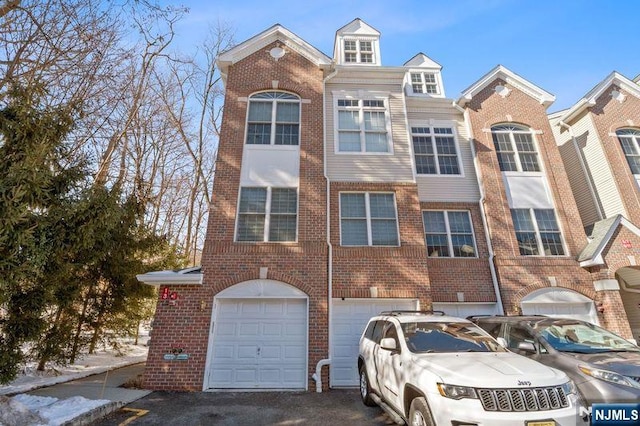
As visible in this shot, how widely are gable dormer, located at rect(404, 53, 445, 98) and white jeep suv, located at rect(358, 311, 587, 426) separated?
13.0 meters

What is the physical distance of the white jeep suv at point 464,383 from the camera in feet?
12.3

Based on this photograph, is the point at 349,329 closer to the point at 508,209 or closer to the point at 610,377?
the point at 610,377

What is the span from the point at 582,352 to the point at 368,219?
619 centimetres

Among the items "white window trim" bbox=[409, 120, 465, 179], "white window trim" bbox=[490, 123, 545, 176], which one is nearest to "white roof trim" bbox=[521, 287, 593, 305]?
"white window trim" bbox=[490, 123, 545, 176]

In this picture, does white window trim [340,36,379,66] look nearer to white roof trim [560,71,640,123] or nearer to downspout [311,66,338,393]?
downspout [311,66,338,393]

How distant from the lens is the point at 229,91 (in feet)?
37.7

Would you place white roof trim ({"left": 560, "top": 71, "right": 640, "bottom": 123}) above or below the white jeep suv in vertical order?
above

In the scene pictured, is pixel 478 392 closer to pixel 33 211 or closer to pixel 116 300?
pixel 33 211

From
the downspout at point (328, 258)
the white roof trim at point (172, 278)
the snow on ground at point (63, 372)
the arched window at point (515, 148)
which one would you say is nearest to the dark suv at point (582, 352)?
the downspout at point (328, 258)

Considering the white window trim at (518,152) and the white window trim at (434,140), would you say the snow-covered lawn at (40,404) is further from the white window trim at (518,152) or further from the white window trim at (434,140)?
the white window trim at (518,152)

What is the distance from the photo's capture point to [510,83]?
45.3ft

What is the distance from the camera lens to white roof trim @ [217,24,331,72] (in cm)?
1183

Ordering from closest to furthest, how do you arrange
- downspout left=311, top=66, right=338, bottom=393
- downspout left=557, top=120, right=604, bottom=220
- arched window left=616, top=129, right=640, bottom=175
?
downspout left=311, top=66, right=338, bottom=393
downspout left=557, top=120, right=604, bottom=220
arched window left=616, top=129, right=640, bottom=175

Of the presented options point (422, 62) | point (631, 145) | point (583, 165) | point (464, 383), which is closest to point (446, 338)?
point (464, 383)
